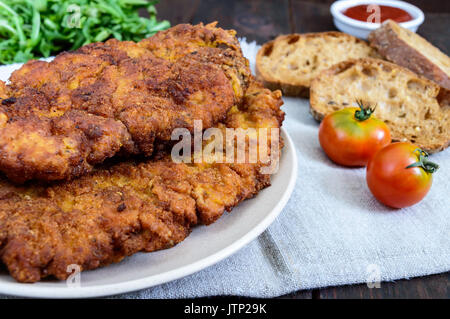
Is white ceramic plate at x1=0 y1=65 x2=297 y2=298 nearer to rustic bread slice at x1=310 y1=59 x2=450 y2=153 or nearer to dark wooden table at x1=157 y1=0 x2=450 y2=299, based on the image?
rustic bread slice at x1=310 y1=59 x2=450 y2=153

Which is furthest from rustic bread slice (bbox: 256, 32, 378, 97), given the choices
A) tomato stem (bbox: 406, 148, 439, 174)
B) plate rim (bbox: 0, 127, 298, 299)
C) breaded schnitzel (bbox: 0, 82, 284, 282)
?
plate rim (bbox: 0, 127, 298, 299)

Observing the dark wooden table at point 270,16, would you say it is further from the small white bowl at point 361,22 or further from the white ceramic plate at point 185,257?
the white ceramic plate at point 185,257

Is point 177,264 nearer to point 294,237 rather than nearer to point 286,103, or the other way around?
point 294,237

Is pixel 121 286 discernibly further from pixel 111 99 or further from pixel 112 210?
pixel 111 99

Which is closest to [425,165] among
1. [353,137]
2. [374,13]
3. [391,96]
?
[353,137]

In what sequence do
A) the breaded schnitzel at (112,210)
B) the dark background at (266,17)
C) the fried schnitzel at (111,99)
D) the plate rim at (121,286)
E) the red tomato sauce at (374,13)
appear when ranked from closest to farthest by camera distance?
the plate rim at (121,286) < the breaded schnitzel at (112,210) < the fried schnitzel at (111,99) < the red tomato sauce at (374,13) < the dark background at (266,17)

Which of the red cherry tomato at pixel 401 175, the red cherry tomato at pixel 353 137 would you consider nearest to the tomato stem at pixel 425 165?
the red cherry tomato at pixel 401 175
